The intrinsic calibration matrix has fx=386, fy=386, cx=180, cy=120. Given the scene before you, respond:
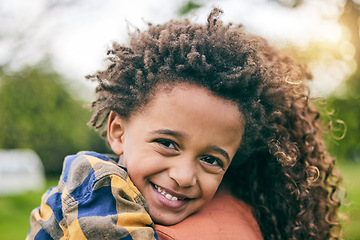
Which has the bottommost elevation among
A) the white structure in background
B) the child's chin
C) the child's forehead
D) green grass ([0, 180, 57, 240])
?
the white structure in background

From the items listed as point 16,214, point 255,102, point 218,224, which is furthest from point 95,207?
point 16,214

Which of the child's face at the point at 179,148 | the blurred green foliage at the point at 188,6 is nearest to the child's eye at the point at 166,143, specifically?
the child's face at the point at 179,148

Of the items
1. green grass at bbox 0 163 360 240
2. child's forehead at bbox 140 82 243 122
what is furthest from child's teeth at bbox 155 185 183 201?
green grass at bbox 0 163 360 240

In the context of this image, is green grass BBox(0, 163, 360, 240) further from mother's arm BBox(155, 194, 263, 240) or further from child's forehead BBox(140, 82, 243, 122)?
child's forehead BBox(140, 82, 243, 122)

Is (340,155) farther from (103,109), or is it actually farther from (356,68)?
(103,109)

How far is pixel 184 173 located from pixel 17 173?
49.3 feet

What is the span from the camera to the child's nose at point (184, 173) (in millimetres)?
1936

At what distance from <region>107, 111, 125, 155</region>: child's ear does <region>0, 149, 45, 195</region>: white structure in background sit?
13.1m

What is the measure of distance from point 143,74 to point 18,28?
24.4ft

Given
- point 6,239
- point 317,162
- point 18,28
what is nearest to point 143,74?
point 317,162

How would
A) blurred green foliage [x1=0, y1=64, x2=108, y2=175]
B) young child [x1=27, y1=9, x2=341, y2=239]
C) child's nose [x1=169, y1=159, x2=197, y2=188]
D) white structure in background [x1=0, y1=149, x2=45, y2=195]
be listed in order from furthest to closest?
white structure in background [x1=0, y1=149, x2=45, y2=195], blurred green foliage [x1=0, y1=64, x2=108, y2=175], child's nose [x1=169, y1=159, x2=197, y2=188], young child [x1=27, y1=9, x2=341, y2=239]

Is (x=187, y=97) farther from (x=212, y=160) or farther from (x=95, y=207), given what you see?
(x=95, y=207)

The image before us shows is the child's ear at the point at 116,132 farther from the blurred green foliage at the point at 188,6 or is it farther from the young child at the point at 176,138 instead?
the blurred green foliage at the point at 188,6

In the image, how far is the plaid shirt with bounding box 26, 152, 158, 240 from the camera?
1633 millimetres
